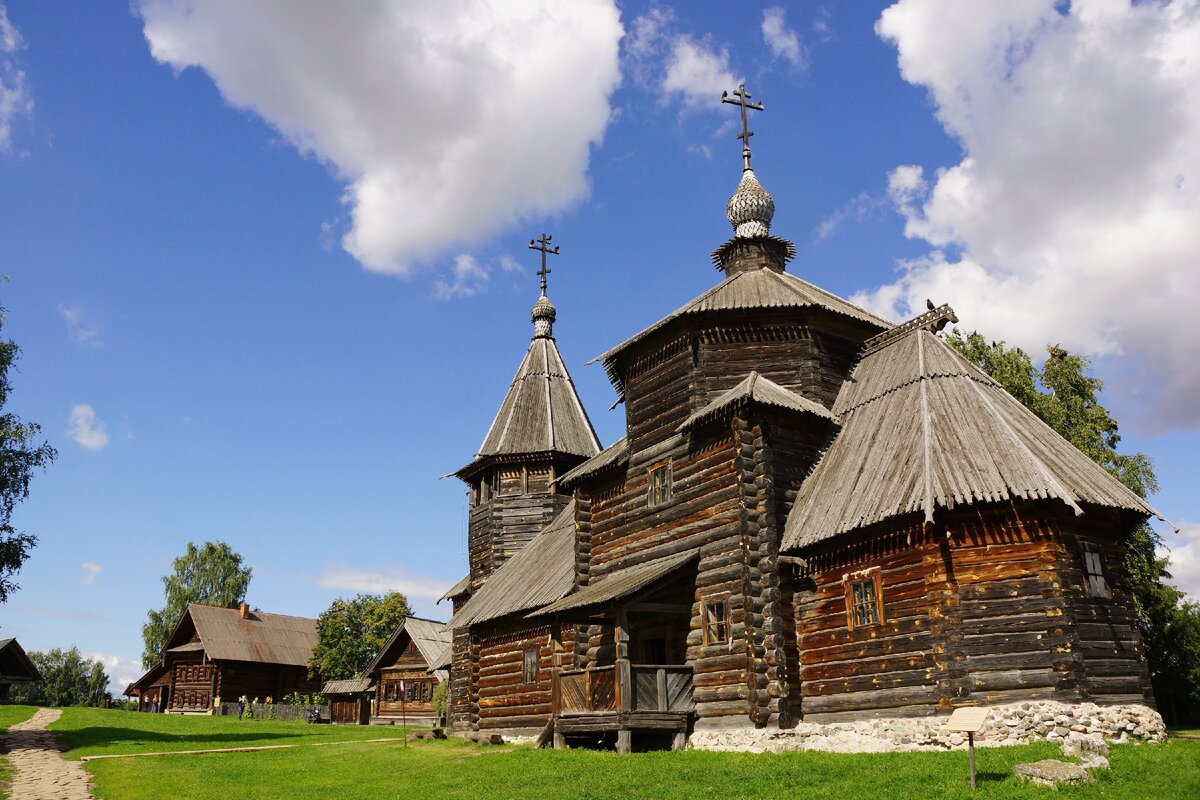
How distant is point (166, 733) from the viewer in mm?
33125

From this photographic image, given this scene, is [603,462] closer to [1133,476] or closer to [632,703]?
[632,703]

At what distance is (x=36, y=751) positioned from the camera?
24.8 m

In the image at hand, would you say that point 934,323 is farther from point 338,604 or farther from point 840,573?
point 338,604

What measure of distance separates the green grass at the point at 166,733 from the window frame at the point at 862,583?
19664 mm

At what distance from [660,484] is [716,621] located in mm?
3992

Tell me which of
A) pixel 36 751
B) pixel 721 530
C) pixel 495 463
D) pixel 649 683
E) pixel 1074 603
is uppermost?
pixel 495 463

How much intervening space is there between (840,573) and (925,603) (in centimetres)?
200

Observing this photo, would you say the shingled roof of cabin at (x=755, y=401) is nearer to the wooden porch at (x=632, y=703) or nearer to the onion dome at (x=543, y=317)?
the wooden porch at (x=632, y=703)

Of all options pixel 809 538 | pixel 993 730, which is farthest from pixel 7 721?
pixel 993 730

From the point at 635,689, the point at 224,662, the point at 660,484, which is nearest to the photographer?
the point at 635,689

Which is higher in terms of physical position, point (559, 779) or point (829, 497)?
point (829, 497)

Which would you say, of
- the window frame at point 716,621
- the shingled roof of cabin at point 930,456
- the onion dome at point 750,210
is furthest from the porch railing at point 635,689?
the onion dome at point 750,210

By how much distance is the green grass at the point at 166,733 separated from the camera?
27609mm

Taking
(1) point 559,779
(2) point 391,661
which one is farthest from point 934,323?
(2) point 391,661
